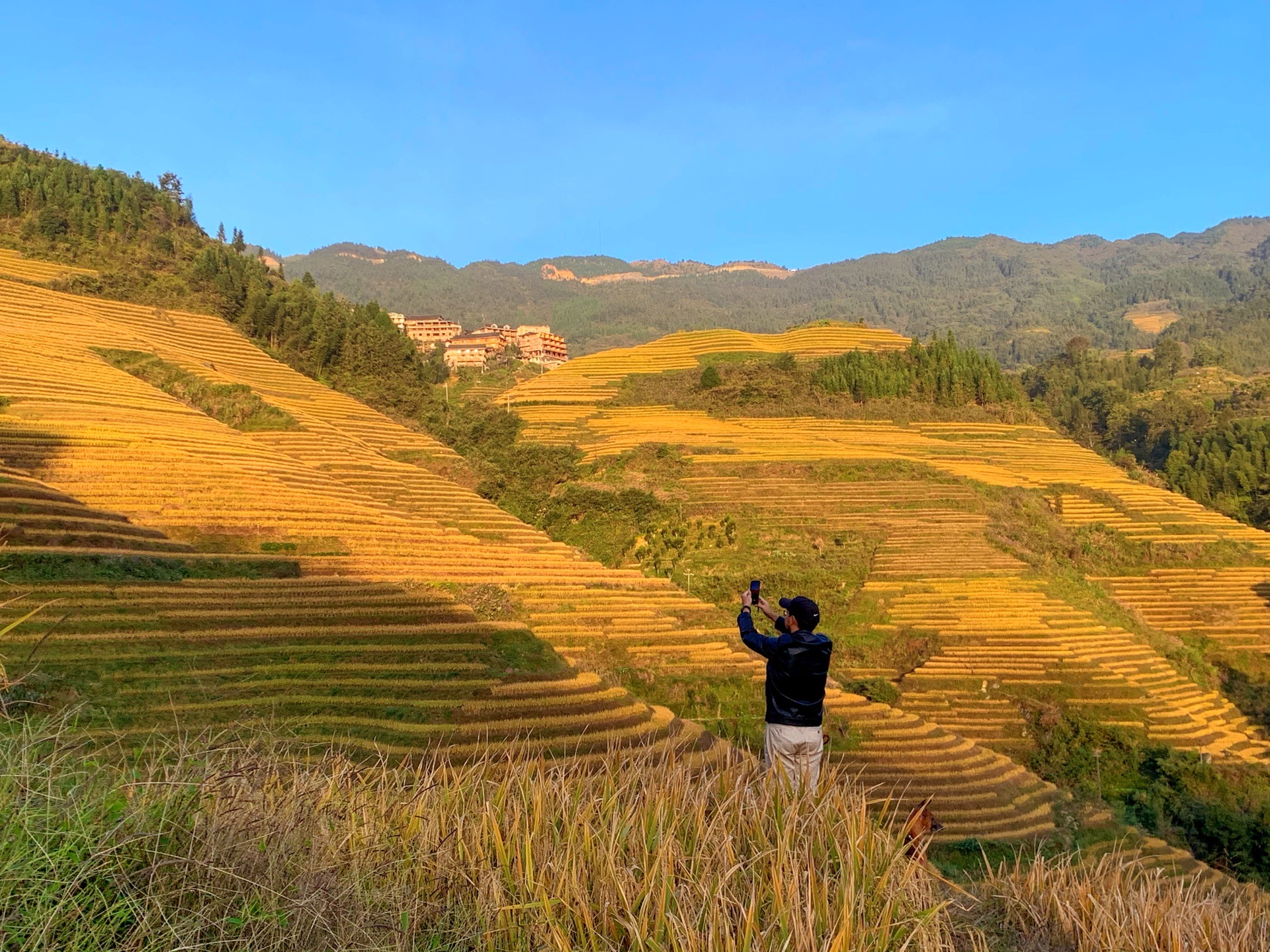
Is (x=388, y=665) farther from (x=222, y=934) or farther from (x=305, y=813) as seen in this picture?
(x=222, y=934)

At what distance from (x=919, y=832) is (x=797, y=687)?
2.83 ft

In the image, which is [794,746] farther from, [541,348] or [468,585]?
[541,348]

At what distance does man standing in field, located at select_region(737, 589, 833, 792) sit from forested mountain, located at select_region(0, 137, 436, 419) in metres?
35.9

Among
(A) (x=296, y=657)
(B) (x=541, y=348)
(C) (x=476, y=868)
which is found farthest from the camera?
(B) (x=541, y=348)

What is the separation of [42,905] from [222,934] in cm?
42

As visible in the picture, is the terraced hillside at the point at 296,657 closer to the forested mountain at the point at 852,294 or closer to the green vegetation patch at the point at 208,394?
the green vegetation patch at the point at 208,394

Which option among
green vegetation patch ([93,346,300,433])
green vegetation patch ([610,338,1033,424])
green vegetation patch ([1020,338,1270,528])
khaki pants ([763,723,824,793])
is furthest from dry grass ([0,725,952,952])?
green vegetation patch ([1020,338,1270,528])

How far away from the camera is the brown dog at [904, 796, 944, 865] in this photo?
2812 millimetres

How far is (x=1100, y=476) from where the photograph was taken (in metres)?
34.5

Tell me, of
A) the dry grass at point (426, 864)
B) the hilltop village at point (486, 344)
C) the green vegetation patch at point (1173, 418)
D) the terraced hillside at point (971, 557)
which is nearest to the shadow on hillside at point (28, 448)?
the dry grass at point (426, 864)

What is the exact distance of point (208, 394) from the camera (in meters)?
24.0

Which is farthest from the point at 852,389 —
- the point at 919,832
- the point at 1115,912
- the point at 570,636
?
the point at 1115,912

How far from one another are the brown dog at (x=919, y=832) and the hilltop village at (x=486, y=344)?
2275 inches

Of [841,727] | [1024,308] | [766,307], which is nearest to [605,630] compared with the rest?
[841,727]
